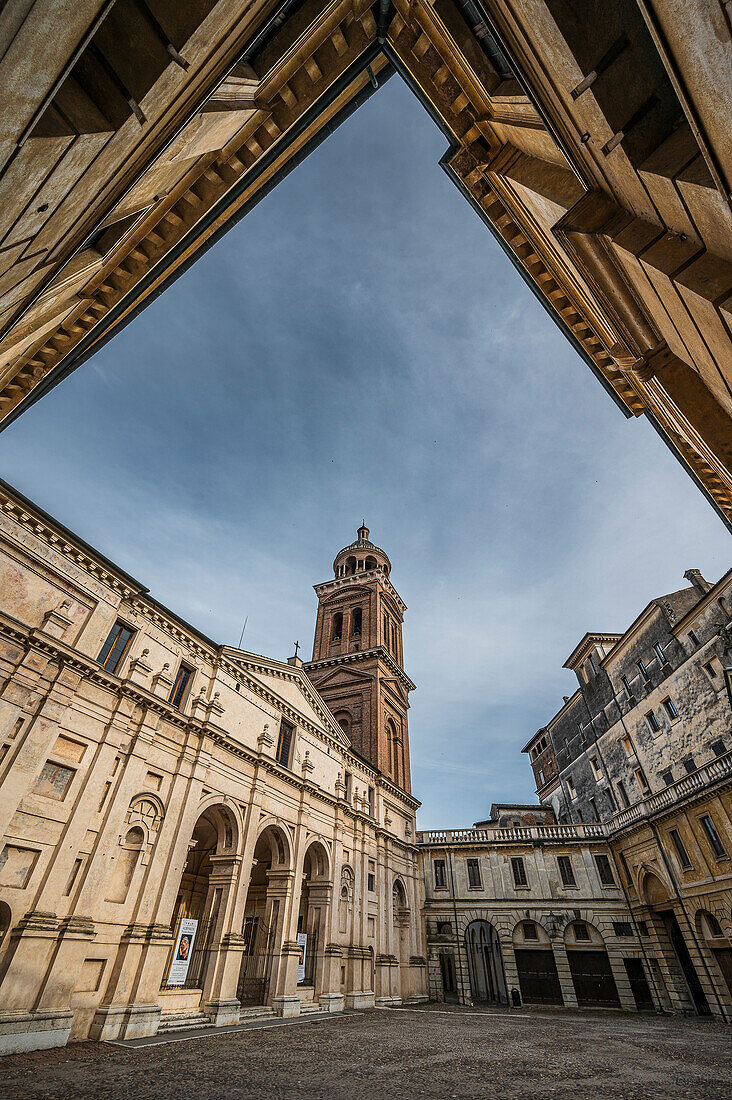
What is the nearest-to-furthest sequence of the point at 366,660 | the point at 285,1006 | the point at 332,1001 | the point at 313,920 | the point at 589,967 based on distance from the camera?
the point at 285,1006 → the point at 332,1001 → the point at 313,920 → the point at 589,967 → the point at 366,660

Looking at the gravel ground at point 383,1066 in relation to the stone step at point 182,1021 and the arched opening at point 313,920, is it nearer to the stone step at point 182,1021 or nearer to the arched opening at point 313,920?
the stone step at point 182,1021

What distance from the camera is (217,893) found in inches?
640

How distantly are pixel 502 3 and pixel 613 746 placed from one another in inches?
1329

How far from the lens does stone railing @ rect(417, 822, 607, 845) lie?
29.7 metres

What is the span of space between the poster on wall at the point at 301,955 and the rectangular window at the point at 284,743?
249 inches

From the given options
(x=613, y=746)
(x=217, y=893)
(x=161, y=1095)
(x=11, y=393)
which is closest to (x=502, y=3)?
(x=11, y=393)

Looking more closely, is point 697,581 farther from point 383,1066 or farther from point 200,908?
point 200,908

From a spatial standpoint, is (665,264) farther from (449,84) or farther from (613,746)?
(613,746)

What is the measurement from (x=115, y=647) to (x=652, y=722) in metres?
26.9

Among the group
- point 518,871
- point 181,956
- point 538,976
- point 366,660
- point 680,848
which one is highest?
point 366,660

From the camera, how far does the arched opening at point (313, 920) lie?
65.2 ft

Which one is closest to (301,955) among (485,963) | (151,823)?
(151,823)

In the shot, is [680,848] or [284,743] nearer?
[284,743]

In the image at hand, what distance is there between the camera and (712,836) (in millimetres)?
20391
